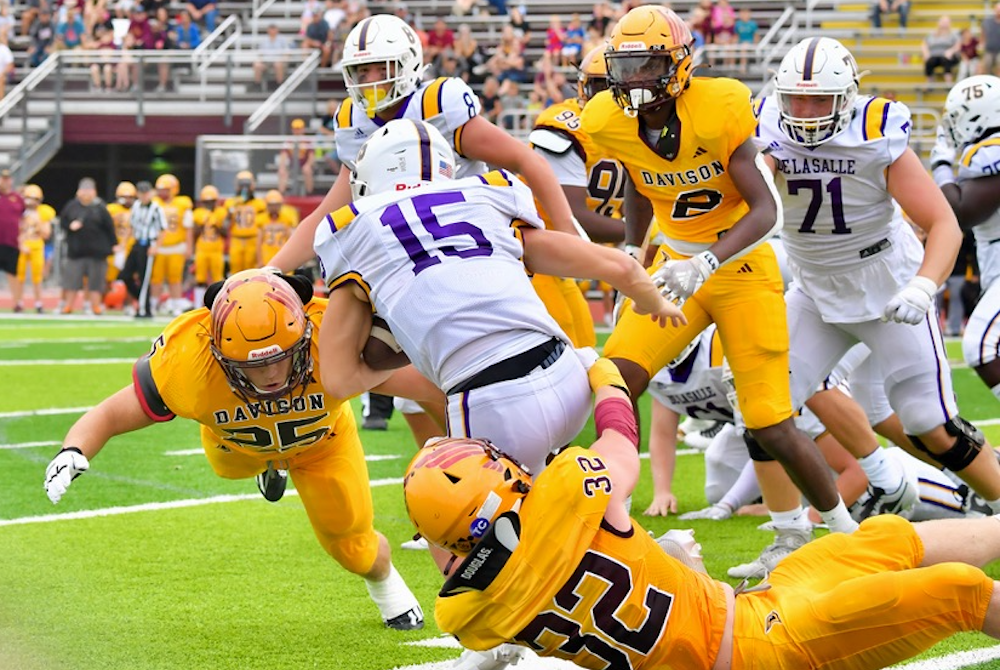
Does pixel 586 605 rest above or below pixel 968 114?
below

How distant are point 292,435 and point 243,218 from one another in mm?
14159

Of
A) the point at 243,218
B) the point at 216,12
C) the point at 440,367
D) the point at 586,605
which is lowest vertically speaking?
the point at 243,218

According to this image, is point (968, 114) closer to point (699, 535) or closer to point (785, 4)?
point (699, 535)

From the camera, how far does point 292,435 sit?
170 inches

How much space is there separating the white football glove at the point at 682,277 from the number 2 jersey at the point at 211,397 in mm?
1181

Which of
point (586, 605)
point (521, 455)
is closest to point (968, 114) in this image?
point (521, 455)

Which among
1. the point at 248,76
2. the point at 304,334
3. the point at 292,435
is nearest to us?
the point at 304,334

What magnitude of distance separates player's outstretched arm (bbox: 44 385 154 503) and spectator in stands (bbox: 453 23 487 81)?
642 inches

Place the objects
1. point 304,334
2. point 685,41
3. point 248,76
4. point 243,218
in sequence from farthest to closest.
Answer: point 248,76
point 243,218
point 685,41
point 304,334

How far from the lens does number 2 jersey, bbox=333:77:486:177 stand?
5320 mm

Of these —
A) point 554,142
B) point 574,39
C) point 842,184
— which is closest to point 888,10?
point 574,39

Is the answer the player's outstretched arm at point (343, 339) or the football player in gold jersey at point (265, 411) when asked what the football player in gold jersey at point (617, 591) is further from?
the football player in gold jersey at point (265, 411)

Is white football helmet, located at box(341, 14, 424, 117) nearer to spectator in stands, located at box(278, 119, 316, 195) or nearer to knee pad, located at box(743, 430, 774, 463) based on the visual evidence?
knee pad, located at box(743, 430, 774, 463)

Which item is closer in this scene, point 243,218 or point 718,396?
point 718,396
